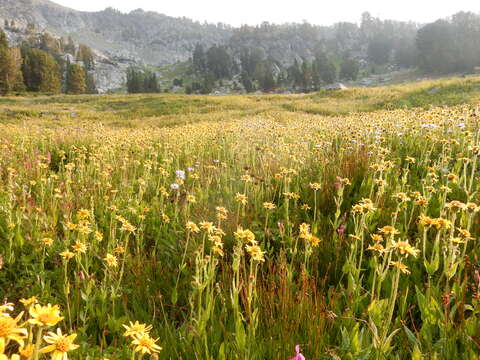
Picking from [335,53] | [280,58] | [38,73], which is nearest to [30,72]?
[38,73]

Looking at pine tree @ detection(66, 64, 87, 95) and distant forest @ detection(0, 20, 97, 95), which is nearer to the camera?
distant forest @ detection(0, 20, 97, 95)

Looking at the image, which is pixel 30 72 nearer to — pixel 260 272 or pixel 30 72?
pixel 30 72

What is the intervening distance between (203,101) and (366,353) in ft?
120

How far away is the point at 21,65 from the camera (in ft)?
230

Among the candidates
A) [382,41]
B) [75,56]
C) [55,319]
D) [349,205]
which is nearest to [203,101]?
[349,205]

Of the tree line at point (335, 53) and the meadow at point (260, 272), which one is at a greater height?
the tree line at point (335, 53)

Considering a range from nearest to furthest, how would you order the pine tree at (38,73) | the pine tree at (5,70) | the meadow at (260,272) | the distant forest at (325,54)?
1. the meadow at (260,272)
2. the pine tree at (5,70)
3. the pine tree at (38,73)
4. the distant forest at (325,54)

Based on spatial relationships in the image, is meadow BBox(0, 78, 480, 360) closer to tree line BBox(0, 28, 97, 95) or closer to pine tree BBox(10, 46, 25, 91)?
tree line BBox(0, 28, 97, 95)

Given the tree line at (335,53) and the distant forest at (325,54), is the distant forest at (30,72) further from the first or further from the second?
the tree line at (335,53)

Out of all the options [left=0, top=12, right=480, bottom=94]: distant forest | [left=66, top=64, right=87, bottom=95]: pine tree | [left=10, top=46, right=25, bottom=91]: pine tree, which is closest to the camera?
[left=10, top=46, right=25, bottom=91]: pine tree

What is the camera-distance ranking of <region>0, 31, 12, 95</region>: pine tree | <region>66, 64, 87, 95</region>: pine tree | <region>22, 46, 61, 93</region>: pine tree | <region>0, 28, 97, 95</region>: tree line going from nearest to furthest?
<region>0, 31, 12, 95</region>: pine tree < <region>0, 28, 97, 95</region>: tree line < <region>22, 46, 61, 93</region>: pine tree < <region>66, 64, 87, 95</region>: pine tree

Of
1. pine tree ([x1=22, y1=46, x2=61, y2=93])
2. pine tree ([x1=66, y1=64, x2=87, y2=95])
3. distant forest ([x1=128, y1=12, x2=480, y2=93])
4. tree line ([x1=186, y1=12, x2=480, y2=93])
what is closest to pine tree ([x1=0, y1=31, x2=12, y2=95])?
pine tree ([x1=22, y1=46, x2=61, y2=93])

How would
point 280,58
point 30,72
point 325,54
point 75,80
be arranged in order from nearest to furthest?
1. point 30,72
2. point 75,80
3. point 325,54
4. point 280,58

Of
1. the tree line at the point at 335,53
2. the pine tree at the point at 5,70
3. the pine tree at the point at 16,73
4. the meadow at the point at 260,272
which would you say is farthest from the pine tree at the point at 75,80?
the meadow at the point at 260,272
